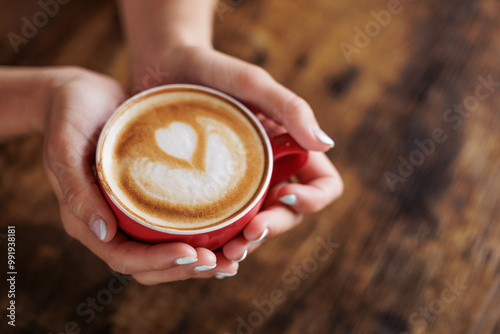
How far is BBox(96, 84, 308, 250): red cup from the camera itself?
67 cm

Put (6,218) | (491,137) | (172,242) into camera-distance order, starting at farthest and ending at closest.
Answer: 1. (491,137)
2. (6,218)
3. (172,242)

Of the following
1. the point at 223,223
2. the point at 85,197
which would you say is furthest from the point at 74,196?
the point at 223,223

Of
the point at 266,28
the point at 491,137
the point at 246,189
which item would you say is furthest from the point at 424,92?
the point at 246,189

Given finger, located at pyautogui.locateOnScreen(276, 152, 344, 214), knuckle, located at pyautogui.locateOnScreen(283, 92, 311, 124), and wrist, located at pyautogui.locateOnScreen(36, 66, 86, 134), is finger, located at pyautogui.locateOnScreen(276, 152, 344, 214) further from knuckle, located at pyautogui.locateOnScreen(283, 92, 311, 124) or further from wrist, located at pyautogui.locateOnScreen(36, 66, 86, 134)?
wrist, located at pyautogui.locateOnScreen(36, 66, 86, 134)

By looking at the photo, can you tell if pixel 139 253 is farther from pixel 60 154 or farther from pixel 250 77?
pixel 250 77

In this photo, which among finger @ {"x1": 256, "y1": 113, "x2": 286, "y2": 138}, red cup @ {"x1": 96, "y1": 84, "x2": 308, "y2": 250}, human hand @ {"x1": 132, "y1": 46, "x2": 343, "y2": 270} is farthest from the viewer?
finger @ {"x1": 256, "y1": 113, "x2": 286, "y2": 138}

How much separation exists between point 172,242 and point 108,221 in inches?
4.0

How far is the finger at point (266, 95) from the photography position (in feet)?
2.53

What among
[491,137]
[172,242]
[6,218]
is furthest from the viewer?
[491,137]

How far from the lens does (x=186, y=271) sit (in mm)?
752

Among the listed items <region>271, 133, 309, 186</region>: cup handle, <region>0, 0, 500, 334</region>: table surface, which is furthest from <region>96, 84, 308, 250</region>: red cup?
<region>0, 0, 500, 334</region>: table surface

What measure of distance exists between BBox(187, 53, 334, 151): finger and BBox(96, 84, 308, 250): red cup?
0.03 m

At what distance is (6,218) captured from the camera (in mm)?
949

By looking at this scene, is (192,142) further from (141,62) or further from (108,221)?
(141,62)
